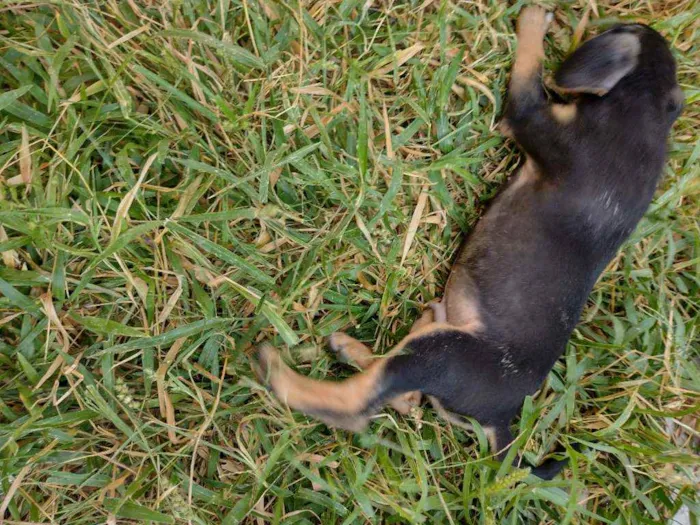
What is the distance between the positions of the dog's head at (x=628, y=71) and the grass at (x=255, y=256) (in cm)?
35

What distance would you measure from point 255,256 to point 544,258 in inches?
50.8

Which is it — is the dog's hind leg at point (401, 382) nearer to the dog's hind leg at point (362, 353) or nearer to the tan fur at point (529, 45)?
the dog's hind leg at point (362, 353)

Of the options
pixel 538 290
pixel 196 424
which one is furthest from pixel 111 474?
pixel 538 290

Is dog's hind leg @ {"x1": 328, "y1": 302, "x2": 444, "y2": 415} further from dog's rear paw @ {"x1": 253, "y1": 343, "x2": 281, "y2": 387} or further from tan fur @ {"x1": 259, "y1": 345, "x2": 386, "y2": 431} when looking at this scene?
dog's rear paw @ {"x1": 253, "y1": 343, "x2": 281, "y2": 387}

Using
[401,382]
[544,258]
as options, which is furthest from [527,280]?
[401,382]

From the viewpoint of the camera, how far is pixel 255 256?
7.77 ft

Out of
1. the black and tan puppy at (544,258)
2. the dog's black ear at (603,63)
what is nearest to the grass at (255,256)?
the black and tan puppy at (544,258)

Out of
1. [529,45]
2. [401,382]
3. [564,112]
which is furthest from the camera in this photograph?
[529,45]

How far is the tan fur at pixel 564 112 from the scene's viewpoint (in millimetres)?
2434

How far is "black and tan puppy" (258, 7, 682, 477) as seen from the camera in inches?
90.0

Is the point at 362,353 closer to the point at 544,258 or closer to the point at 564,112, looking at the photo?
the point at 544,258

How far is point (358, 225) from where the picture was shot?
2.41 meters

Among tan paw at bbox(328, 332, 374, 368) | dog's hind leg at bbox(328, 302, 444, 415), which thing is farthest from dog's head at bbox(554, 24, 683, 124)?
tan paw at bbox(328, 332, 374, 368)

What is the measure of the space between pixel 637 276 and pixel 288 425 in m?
1.98
